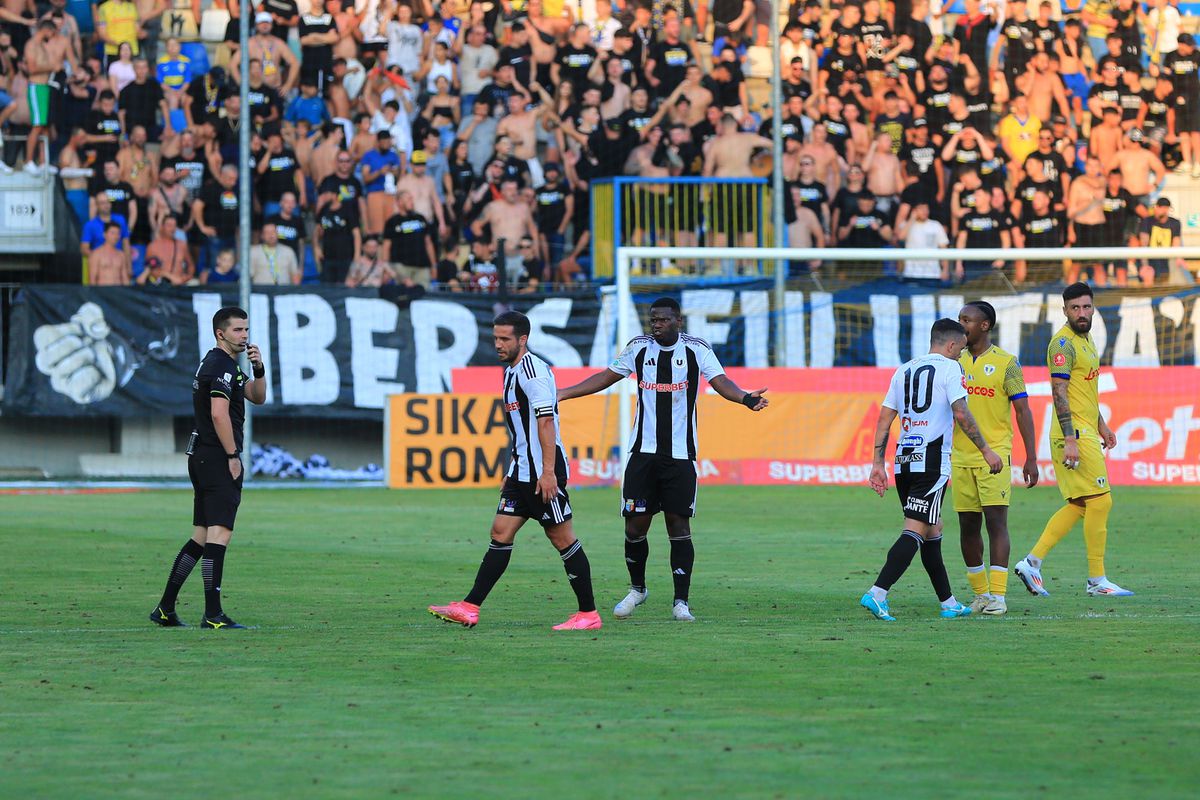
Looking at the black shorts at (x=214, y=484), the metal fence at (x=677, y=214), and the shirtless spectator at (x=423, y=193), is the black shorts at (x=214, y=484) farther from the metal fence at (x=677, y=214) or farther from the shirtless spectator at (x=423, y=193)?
the metal fence at (x=677, y=214)

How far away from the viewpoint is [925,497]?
1037 centimetres

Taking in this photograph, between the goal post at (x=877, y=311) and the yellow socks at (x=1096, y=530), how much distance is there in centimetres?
1188

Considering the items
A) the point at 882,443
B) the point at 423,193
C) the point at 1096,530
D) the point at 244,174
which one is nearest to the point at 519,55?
the point at 423,193

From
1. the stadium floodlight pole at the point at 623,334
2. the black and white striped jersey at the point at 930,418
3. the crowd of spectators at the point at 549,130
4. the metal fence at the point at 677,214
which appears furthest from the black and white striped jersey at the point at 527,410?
the metal fence at the point at 677,214

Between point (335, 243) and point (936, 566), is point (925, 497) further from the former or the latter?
point (335, 243)

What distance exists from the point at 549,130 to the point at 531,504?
17427 millimetres

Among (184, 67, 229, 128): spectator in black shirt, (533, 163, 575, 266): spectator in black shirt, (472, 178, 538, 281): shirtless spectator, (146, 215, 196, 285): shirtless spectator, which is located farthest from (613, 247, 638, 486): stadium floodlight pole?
(184, 67, 229, 128): spectator in black shirt

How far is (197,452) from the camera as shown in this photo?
33.6 ft

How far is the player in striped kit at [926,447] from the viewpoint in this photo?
10367mm

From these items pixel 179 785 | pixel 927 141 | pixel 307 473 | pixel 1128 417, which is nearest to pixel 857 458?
pixel 1128 417

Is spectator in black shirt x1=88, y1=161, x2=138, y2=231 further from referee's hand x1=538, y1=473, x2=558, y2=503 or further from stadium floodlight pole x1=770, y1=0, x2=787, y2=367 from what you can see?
referee's hand x1=538, y1=473, x2=558, y2=503

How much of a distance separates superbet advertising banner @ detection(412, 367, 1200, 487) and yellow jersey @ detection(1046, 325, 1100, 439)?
11166mm

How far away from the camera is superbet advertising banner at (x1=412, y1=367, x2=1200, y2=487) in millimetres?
23172

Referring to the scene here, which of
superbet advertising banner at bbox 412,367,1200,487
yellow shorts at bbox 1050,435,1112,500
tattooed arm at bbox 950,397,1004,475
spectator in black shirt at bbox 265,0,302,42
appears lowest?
superbet advertising banner at bbox 412,367,1200,487
